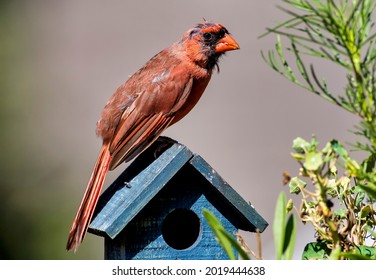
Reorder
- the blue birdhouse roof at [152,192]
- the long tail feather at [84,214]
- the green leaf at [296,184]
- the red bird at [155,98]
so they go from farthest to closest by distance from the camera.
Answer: the red bird at [155,98], the long tail feather at [84,214], the blue birdhouse roof at [152,192], the green leaf at [296,184]

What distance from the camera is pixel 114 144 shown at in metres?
3.10

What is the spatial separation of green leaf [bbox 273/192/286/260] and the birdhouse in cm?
107

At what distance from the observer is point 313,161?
119cm

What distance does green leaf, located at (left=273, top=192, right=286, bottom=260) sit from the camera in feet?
4.09

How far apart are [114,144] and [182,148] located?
0.77m

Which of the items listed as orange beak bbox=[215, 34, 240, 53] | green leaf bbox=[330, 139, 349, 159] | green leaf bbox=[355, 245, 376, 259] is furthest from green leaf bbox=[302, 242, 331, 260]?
orange beak bbox=[215, 34, 240, 53]

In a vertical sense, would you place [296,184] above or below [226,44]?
above

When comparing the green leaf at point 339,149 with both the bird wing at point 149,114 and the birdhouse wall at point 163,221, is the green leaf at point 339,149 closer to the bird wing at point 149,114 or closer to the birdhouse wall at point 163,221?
the birdhouse wall at point 163,221

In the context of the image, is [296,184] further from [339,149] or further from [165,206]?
[165,206]

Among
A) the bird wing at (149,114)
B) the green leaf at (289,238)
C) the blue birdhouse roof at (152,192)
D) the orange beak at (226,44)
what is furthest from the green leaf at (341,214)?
the orange beak at (226,44)

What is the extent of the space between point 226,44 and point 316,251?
2222mm

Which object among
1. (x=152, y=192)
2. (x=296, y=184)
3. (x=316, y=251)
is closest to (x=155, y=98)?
(x=152, y=192)

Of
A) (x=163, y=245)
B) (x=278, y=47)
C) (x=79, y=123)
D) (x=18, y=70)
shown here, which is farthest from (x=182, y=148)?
(x=79, y=123)

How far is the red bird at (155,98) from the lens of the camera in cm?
306
